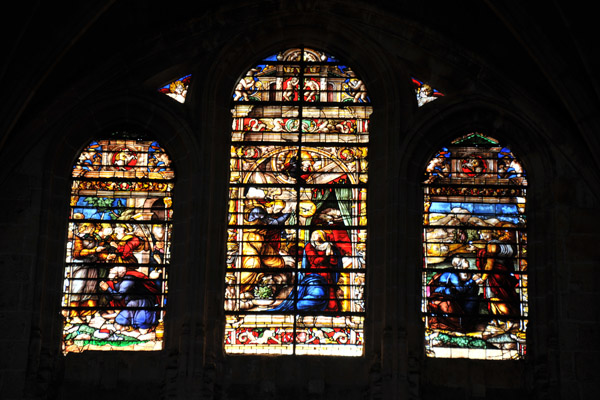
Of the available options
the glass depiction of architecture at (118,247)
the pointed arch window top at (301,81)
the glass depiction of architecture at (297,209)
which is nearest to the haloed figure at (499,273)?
the glass depiction of architecture at (297,209)

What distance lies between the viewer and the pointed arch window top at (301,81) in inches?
764

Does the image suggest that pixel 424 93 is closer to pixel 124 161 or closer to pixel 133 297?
pixel 124 161

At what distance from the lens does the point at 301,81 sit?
64.1 ft

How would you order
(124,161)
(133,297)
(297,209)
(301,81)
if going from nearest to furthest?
(133,297), (297,209), (124,161), (301,81)

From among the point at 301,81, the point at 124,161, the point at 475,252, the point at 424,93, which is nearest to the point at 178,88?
the point at 124,161

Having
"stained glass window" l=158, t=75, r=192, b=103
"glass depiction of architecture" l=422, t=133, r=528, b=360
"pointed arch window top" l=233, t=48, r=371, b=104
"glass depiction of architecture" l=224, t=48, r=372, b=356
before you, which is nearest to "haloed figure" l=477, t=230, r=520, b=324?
"glass depiction of architecture" l=422, t=133, r=528, b=360

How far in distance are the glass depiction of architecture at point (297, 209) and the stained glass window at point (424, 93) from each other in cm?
67

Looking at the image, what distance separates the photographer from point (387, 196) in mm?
18438

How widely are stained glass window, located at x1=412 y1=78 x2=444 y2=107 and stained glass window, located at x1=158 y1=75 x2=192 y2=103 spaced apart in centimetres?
291

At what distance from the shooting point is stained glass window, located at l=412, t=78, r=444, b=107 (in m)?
19.1

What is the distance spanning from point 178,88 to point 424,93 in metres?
3.14
